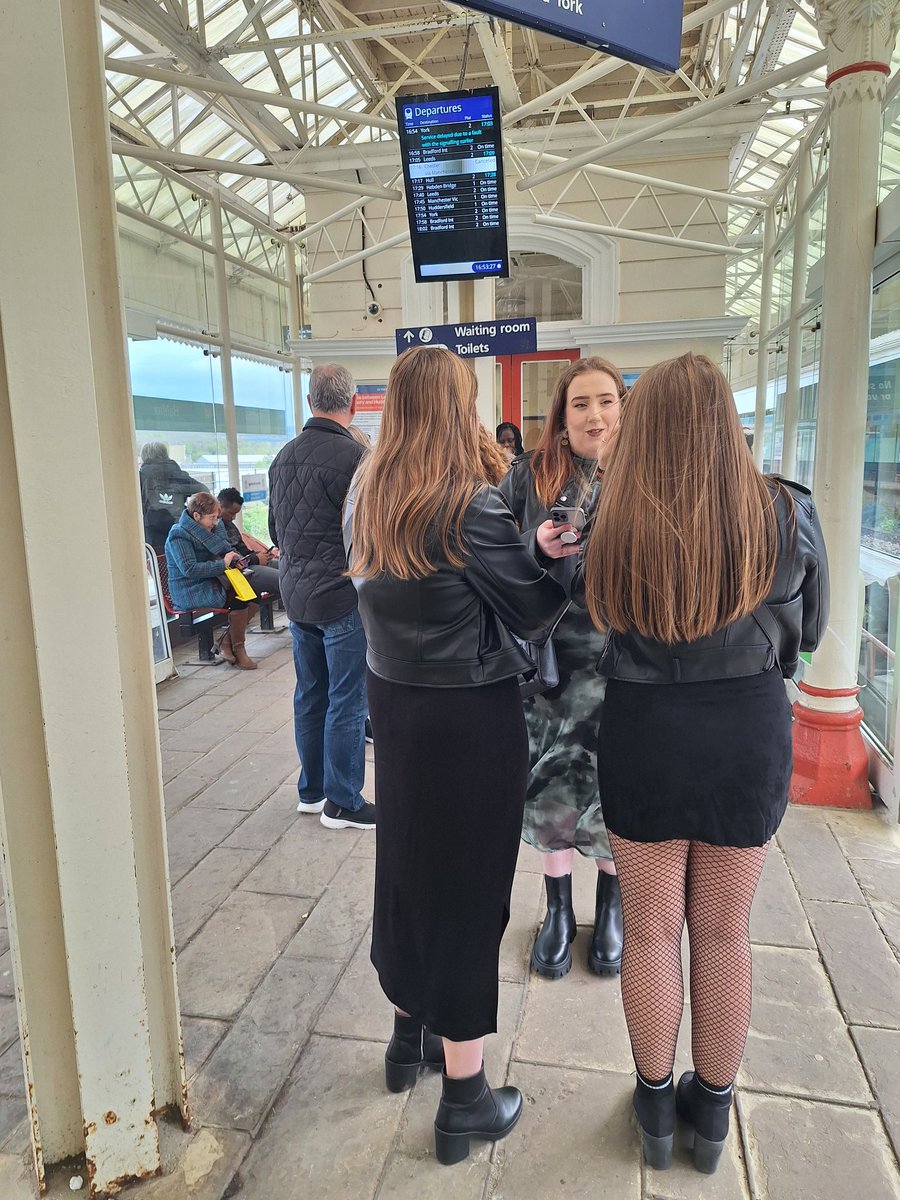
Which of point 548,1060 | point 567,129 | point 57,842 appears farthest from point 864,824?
point 567,129

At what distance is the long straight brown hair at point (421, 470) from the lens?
1.68 m

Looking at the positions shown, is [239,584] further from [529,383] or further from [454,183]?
[529,383]

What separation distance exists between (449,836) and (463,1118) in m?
0.71

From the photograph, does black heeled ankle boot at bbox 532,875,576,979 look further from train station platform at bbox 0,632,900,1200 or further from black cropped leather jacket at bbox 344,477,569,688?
black cropped leather jacket at bbox 344,477,569,688

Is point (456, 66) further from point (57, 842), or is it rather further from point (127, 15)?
point (57, 842)

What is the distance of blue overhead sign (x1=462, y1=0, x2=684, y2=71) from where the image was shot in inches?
71.1

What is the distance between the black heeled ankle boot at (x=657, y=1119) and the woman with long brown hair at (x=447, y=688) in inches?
14.8

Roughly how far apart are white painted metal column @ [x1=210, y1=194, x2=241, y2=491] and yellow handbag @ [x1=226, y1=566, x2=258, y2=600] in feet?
10.3

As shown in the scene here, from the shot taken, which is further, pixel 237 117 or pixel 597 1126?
pixel 237 117

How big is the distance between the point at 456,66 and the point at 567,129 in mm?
1844

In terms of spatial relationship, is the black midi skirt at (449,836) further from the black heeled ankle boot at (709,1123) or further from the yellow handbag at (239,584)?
the yellow handbag at (239,584)

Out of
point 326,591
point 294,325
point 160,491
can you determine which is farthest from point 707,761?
point 294,325

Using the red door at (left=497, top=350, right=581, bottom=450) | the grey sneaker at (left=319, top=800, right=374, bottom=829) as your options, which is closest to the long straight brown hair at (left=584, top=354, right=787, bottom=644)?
the grey sneaker at (left=319, top=800, right=374, bottom=829)

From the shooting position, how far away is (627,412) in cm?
166
